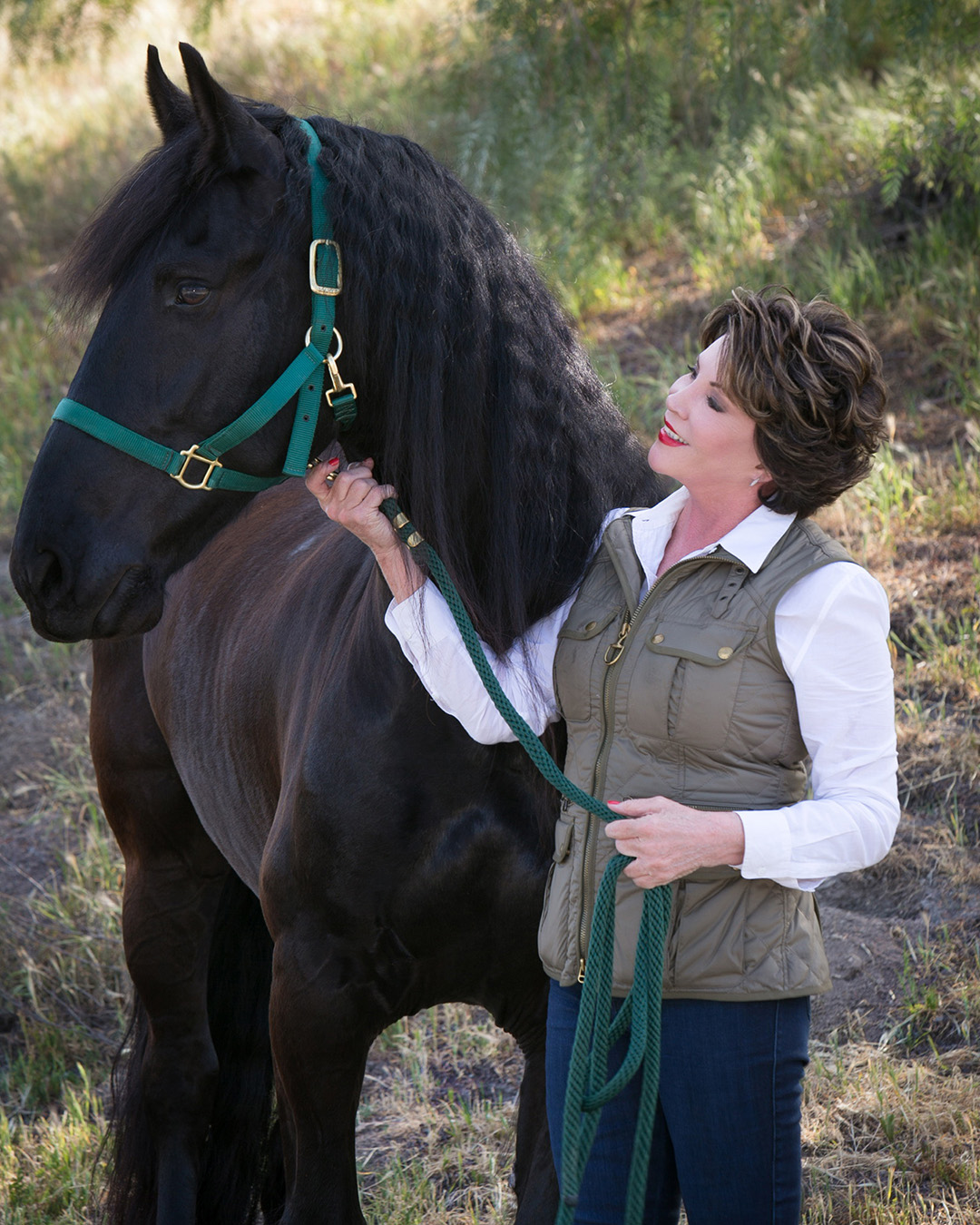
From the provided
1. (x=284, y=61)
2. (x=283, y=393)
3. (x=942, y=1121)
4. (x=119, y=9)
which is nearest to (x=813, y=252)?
(x=119, y=9)

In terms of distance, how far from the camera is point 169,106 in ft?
5.77

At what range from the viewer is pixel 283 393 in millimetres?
1659

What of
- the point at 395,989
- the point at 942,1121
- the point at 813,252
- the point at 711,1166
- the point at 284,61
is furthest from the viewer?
the point at 284,61

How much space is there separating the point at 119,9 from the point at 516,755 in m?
6.00

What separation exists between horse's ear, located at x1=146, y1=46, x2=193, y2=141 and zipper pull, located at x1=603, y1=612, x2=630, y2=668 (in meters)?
0.95

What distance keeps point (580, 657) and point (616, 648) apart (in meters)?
0.07

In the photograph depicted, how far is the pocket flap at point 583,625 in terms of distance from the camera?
5.71ft

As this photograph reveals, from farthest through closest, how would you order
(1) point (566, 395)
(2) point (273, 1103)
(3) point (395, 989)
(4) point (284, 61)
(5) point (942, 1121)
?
1. (4) point (284, 61)
2. (2) point (273, 1103)
3. (5) point (942, 1121)
4. (3) point (395, 989)
5. (1) point (566, 395)

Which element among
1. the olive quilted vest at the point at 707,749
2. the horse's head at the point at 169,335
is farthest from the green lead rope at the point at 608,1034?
the horse's head at the point at 169,335

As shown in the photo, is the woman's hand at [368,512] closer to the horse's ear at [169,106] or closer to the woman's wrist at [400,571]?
the woman's wrist at [400,571]

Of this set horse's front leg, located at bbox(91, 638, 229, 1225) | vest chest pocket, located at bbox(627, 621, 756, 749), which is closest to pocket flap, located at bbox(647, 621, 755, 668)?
vest chest pocket, located at bbox(627, 621, 756, 749)

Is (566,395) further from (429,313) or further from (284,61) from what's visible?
(284,61)

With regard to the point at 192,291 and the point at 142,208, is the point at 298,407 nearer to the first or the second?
the point at 192,291

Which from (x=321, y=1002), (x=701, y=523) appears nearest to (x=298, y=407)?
(x=701, y=523)
